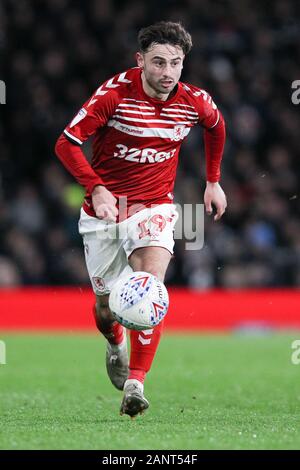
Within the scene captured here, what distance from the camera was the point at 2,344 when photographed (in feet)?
42.3

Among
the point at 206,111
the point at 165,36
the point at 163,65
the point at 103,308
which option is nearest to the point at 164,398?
the point at 103,308

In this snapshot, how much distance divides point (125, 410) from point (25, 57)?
12.0 meters

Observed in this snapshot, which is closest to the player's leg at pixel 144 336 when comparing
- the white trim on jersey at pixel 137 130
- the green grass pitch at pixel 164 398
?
the green grass pitch at pixel 164 398

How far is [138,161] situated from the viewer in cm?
704

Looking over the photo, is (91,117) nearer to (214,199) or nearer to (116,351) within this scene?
(214,199)

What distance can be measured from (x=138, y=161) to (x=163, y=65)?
70 centimetres

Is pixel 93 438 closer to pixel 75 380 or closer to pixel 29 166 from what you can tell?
pixel 75 380

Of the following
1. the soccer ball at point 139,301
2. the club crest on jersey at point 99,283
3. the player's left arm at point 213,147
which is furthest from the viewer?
the club crest on jersey at point 99,283

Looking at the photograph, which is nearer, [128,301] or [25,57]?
[128,301]

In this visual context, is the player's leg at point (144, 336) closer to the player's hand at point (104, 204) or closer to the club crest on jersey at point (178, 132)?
the player's hand at point (104, 204)

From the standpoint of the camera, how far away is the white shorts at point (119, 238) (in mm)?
6895

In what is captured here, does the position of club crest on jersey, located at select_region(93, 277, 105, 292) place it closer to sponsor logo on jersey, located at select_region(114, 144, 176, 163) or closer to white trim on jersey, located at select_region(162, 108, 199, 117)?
sponsor logo on jersey, located at select_region(114, 144, 176, 163)

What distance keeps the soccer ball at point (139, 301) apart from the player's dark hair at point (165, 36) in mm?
1542

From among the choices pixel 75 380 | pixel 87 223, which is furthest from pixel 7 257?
pixel 87 223
